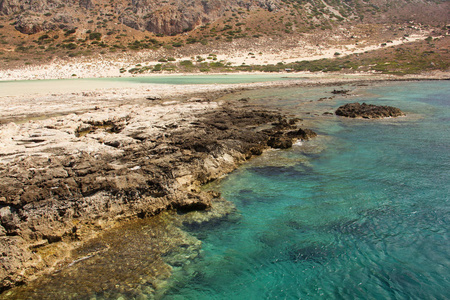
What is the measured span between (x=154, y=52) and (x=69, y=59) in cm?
1653

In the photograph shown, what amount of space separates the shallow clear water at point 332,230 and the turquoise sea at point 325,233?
0.02 metres

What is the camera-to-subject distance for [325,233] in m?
6.29

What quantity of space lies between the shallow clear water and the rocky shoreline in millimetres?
1314

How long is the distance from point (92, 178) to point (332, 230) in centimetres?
583

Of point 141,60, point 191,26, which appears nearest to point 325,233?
point 141,60

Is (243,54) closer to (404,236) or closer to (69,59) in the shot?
(69,59)

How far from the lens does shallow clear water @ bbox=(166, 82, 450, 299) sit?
16.1 feet

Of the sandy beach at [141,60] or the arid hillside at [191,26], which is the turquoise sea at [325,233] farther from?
the arid hillside at [191,26]

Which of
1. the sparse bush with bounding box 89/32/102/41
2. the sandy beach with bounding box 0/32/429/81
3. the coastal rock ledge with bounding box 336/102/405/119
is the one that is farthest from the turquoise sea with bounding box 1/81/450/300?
the sparse bush with bounding box 89/32/102/41

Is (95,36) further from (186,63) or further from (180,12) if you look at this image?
(186,63)

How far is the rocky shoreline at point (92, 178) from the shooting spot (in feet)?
18.2

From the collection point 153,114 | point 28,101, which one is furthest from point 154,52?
point 153,114

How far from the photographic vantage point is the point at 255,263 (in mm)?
5484

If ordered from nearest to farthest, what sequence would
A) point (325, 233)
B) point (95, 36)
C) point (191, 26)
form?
point (325, 233)
point (95, 36)
point (191, 26)
